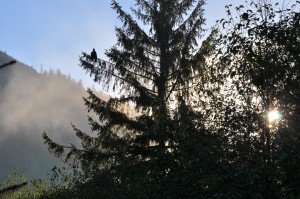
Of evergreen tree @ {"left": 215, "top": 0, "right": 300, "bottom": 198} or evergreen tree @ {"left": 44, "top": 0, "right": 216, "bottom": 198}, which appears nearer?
evergreen tree @ {"left": 215, "top": 0, "right": 300, "bottom": 198}

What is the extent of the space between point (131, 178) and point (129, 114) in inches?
228

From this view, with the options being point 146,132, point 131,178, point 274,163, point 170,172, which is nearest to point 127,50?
point 146,132

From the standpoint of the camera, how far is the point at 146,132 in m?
18.0

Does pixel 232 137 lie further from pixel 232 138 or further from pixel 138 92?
pixel 138 92

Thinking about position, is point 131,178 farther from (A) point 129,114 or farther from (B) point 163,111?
(A) point 129,114

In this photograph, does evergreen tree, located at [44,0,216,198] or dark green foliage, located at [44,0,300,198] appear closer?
dark green foliage, located at [44,0,300,198]

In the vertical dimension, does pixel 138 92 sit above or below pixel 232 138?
above

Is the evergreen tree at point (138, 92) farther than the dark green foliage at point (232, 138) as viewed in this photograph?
Yes

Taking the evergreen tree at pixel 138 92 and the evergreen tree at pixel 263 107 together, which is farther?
the evergreen tree at pixel 138 92

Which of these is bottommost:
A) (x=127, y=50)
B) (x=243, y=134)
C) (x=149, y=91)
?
(x=243, y=134)

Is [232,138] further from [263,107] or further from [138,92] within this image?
[138,92]

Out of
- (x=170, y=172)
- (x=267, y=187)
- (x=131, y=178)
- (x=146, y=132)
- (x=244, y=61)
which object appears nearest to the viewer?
(x=267, y=187)

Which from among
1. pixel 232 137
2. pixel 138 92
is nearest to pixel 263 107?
pixel 232 137

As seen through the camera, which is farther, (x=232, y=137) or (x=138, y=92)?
(x=138, y=92)
